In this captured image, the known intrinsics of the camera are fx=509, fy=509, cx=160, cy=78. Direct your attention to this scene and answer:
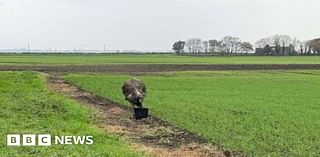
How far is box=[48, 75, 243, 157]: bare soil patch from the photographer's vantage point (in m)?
12.8

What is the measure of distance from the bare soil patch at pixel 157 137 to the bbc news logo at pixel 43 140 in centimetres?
141

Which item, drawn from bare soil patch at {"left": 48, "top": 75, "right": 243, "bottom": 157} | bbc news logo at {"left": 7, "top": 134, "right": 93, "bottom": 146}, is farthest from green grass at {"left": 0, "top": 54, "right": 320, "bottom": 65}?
bbc news logo at {"left": 7, "top": 134, "right": 93, "bottom": 146}

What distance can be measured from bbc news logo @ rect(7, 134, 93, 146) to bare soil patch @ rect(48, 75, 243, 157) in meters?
1.41

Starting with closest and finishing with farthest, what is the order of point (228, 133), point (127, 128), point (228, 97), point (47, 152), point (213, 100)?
point (47, 152) < point (228, 133) < point (127, 128) < point (213, 100) < point (228, 97)

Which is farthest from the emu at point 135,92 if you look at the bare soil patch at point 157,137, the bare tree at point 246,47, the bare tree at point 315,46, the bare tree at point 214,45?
the bare tree at point 214,45

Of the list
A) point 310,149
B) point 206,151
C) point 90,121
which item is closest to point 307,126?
point 310,149

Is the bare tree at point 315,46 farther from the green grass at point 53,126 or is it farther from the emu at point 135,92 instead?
the emu at point 135,92

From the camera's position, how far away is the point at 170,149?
13.3 m

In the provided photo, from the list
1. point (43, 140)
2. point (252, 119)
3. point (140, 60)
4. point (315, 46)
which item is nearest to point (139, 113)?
point (252, 119)

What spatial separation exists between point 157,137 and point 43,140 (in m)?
3.71

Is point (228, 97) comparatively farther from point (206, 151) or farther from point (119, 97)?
point (206, 151)

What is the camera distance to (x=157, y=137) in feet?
49.7

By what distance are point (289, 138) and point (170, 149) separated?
12.1 feet

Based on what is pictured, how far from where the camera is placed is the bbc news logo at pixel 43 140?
12.3 m
